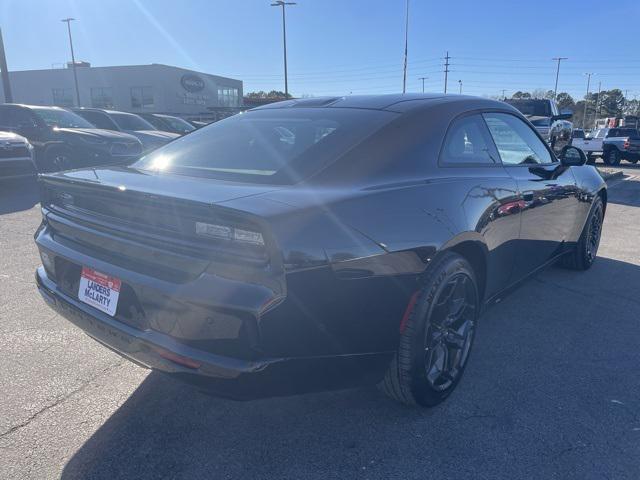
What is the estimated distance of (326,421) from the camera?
7.89 ft

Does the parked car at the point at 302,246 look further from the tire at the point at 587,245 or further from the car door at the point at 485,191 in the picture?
the tire at the point at 587,245

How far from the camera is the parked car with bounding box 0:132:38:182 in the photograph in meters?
8.23

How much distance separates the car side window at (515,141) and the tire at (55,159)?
28.3ft

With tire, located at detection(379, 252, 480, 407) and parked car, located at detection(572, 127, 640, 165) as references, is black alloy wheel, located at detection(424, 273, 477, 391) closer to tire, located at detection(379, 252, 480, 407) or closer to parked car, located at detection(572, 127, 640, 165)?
tire, located at detection(379, 252, 480, 407)

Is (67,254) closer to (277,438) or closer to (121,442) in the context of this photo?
(121,442)

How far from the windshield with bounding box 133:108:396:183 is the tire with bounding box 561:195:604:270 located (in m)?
2.96

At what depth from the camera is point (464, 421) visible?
2.44 metres

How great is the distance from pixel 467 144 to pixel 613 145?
2068 centimetres

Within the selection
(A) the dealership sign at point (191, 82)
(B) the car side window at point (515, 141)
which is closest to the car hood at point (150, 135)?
(B) the car side window at point (515, 141)

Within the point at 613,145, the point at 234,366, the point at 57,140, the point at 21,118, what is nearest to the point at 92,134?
the point at 57,140

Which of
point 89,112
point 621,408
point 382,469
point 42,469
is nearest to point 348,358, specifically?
point 382,469

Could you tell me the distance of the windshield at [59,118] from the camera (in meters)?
9.80

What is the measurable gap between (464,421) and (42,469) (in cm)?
191

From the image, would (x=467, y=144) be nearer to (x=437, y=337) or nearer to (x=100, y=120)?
(x=437, y=337)
